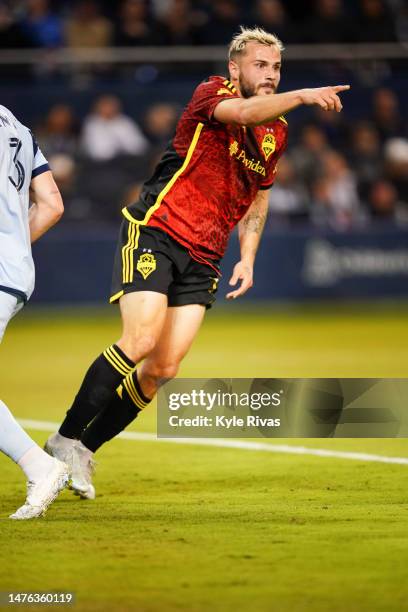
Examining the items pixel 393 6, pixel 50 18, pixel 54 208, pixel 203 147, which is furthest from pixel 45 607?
pixel 393 6

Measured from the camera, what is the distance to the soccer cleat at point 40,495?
5801 millimetres

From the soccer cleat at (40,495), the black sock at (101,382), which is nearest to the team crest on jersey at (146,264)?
the black sock at (101,382)

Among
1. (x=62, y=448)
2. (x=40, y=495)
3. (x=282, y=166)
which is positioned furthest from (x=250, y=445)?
(x=282, y=166)

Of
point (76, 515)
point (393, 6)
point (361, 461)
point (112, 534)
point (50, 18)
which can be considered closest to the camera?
point (112, 534)

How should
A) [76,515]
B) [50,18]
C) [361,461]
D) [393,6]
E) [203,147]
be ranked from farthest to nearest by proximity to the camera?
1. [393,6]
2. [50,18]
3. [361,461]
4. [203,147]
5. [76,515]

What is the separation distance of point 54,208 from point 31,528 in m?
1.61

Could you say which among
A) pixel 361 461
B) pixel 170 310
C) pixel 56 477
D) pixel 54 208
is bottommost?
pixel 361 461

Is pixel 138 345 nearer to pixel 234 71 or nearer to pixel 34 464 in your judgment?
pixel 34 464

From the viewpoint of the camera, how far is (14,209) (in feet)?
19.2

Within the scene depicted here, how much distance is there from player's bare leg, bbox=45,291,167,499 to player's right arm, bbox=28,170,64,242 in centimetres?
64

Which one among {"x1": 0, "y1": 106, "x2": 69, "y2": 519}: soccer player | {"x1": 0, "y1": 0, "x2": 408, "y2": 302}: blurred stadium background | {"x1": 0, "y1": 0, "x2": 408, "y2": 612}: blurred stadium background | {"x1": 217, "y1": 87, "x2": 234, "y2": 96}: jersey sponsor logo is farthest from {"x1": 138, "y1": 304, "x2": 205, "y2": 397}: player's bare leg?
{"x1": 0, "y1": 0, "x2": 408, "y2": 302}: blurred stadium background

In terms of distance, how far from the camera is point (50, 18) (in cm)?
1780

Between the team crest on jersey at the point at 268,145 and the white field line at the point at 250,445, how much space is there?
2065 millimetres

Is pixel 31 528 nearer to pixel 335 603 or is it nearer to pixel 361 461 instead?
pixel 335 603
